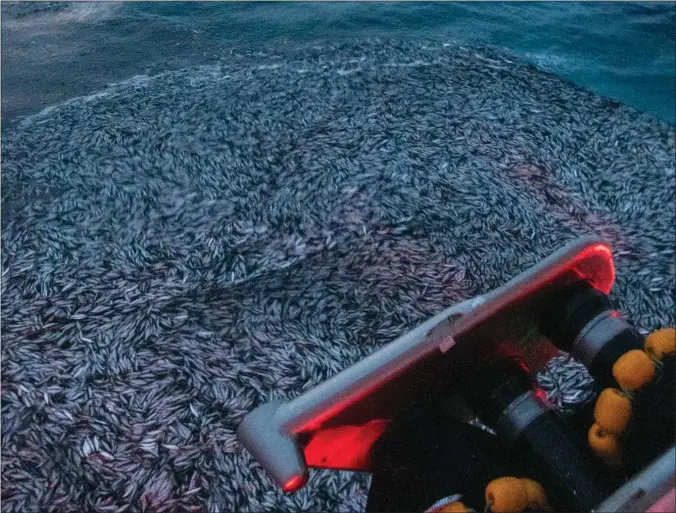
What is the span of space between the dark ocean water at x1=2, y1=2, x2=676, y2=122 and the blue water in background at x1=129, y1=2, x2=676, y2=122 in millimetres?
23

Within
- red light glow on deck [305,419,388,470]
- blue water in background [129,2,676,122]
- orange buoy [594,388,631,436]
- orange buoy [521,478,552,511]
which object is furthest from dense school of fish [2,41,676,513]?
orange buoy [594,388,631,436]

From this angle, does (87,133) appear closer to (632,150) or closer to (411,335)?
(411,335)

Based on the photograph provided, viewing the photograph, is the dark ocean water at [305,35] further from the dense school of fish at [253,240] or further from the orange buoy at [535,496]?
the orange buoy at [535,496]

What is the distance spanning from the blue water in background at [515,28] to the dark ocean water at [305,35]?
0.02 meters

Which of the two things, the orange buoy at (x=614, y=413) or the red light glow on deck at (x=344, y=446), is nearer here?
the orange buoy at (x=614, y=413)

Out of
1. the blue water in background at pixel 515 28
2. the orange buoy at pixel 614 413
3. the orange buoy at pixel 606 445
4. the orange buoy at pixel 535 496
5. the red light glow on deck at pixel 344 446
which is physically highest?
the blue water in background at pixel 515 28

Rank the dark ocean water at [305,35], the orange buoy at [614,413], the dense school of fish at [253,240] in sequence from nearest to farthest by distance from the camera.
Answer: the orange buoy at [614,413] → the dense school of fish at [253,240] → the dark ocean water at [305,35]

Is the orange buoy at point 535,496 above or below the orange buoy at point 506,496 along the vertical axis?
below

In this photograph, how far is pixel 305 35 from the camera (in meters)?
A: 10.8

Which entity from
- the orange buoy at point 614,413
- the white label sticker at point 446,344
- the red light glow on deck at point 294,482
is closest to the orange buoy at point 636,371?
the orange buoy at point 614,413

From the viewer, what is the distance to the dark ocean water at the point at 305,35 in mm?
9117

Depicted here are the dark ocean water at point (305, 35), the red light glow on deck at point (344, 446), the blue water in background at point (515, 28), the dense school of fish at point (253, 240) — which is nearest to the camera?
the red light glow on deck at point (344, 446)

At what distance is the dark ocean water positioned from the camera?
912 centimetres

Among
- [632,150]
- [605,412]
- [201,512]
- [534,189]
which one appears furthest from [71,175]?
[632,150]
